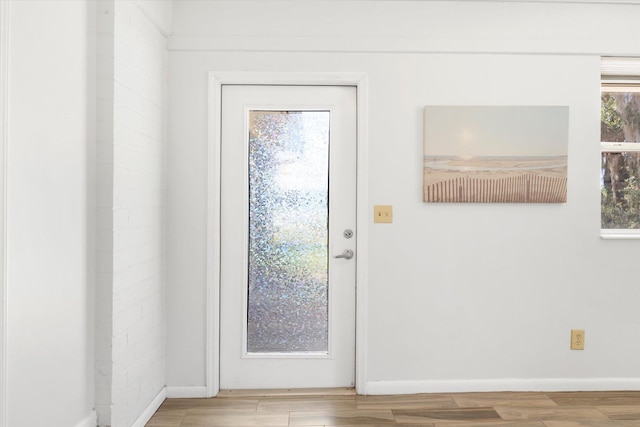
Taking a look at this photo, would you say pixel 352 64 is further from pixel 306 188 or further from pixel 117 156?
pixel 117 156

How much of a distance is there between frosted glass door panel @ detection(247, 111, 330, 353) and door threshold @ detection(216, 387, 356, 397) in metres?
0.23

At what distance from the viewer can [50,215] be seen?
1.99 m

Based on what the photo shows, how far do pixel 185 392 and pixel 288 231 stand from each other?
42.9 inches

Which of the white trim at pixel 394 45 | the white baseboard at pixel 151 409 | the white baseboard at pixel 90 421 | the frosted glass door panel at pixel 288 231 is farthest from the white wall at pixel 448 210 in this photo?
the white baseboard at pixel 90 421

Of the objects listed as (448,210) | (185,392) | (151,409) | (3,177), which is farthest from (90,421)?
(448,210)

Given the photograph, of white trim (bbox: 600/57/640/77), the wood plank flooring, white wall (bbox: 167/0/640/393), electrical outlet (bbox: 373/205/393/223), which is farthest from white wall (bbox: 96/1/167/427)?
white trim (bbox: 600/57/640/77)

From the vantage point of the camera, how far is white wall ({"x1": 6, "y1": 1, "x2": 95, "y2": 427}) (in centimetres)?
180

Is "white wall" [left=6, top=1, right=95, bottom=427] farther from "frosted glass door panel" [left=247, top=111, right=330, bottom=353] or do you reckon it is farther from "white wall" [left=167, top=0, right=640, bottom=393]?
"frosted glass door panel" [left=247, top=111, right=330, bottom=353]

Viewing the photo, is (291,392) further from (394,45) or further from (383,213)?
(394,45)

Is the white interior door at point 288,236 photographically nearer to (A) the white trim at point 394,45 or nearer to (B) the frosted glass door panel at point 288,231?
(B) the frosted glass door panel at point 288,231

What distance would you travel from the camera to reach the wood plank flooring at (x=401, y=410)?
277 cm

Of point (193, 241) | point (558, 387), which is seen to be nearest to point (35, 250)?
point (193, 241)

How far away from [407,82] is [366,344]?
1.53 m

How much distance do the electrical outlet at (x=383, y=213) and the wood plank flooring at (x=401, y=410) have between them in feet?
3.34
